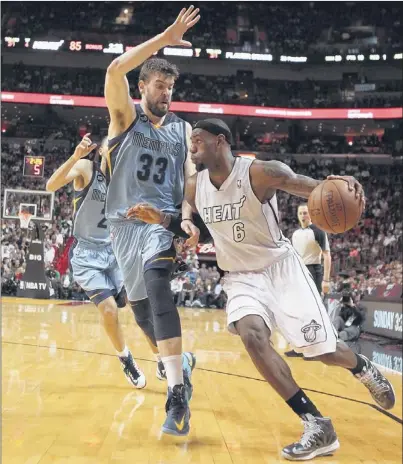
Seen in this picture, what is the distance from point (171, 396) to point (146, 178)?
126 centimetres

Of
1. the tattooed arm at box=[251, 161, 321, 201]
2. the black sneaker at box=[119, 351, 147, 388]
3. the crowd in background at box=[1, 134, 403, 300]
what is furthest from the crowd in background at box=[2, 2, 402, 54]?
the tattooed arm at box=[251, 161, 321, 201]

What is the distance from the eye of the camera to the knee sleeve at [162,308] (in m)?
3.17

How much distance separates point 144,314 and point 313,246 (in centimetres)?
316

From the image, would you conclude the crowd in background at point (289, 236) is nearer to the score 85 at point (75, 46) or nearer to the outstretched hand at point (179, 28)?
the score 85 at point (75, 46)

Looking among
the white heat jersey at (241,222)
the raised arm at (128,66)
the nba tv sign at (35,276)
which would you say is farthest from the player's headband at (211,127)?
the nba tv sign at (35,276)

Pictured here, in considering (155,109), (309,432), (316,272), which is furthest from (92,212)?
(316,272)

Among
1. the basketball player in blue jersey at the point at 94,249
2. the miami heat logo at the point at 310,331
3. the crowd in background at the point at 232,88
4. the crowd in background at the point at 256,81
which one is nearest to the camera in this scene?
the miami heat logo at the point at 310,331

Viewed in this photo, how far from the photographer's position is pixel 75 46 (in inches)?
1055

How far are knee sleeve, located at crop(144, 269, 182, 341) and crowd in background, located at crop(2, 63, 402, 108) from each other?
2365cm

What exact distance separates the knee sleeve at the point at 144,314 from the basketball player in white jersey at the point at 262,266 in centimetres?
85

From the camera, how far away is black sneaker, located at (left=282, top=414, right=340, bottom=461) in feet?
8.75

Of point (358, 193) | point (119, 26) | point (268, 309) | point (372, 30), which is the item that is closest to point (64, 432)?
point (268, 309)

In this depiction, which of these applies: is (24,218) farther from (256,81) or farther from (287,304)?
(256,81)

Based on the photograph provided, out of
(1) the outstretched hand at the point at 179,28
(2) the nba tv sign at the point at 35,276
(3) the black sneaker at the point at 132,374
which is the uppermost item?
(1) the outstretched hand at the point at 179,28
